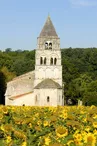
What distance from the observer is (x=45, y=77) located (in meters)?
62.9

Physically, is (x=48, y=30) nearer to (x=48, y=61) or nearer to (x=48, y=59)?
(x=48, y=59)

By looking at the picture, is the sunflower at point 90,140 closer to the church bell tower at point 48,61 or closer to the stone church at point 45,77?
the stone church at point 45,77

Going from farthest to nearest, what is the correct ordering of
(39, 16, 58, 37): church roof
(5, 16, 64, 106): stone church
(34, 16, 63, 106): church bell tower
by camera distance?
1. (39, 16, 58, 37): church roof
2. (34, 16, 63, 106): church bell tower
3. (5, 16, 64, 106): stone church

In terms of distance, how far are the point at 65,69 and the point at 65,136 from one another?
307ft

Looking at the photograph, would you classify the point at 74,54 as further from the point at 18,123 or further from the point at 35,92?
the point at 18,123

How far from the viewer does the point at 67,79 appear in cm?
9981

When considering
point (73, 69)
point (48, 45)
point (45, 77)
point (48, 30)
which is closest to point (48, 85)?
point (45, 77)

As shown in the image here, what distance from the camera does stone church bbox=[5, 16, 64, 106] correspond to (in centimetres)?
5975

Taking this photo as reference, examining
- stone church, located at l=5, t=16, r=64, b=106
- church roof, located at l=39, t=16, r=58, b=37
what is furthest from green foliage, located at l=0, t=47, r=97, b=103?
church roof, located at l=39, t=16, r=58, b=37

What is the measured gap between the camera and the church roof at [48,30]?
63.2 meters

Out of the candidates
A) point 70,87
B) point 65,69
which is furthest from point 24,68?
point 70,87

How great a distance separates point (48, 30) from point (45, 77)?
615 cm

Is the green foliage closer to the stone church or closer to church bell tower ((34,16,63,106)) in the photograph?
the stone church

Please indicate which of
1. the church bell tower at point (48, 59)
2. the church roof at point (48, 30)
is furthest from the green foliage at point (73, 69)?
the church roof at point (48, 30)
